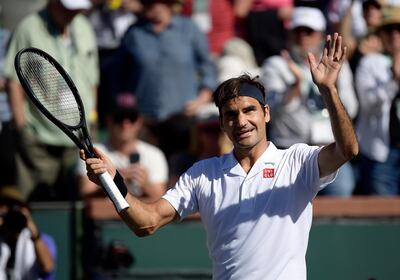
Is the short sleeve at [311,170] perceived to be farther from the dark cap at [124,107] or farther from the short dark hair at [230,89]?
the dark cap at [124,107]

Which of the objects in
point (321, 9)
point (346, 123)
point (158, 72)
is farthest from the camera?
point (321, 9)

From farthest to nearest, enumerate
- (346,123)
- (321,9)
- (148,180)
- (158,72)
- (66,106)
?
(321,9) → (158,72) → (148,180) → (66,106) → (346,123)

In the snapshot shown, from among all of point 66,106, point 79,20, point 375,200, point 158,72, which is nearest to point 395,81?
point 375,200

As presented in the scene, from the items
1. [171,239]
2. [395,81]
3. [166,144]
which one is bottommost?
[171,239]

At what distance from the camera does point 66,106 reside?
6.20 m

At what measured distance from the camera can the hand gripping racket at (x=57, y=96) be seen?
5430 mm

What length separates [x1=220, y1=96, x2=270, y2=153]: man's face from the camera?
5.62m

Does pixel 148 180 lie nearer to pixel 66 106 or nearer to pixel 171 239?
pixel 171 239

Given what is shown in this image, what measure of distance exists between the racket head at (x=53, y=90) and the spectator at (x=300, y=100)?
276cm

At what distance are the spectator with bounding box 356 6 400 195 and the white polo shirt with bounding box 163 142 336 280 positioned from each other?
3.65 meters

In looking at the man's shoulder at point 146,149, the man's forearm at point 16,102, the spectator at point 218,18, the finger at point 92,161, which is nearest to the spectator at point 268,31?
the spectator at point 218,18

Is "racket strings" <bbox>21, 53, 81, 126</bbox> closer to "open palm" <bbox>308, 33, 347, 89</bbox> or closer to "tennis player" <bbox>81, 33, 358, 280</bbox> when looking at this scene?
"tennis player" <bbox>81, 33, 358, 280</bbox>

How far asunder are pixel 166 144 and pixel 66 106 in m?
3.75

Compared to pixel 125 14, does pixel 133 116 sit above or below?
below
